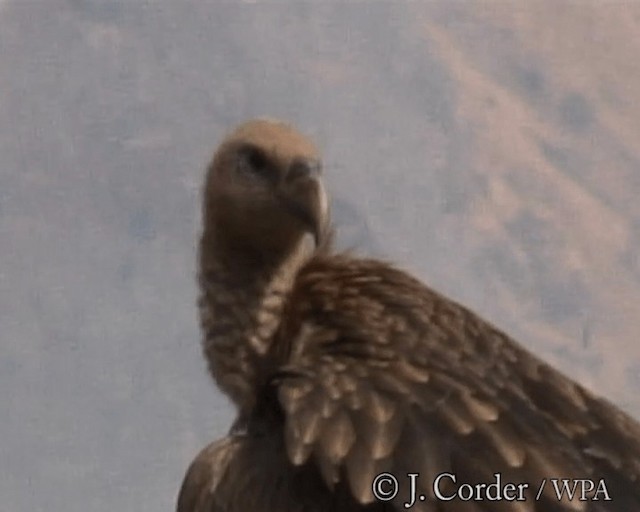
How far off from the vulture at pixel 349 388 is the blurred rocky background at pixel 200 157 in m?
2.91

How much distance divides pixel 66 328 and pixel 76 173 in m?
0.58

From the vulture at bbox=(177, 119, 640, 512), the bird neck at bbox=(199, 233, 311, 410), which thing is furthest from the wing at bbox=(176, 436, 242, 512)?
the bird neck at bbox=(199, 233, 311, 410)

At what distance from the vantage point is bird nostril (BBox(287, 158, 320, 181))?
1.58 meters

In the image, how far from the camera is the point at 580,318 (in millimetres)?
5039

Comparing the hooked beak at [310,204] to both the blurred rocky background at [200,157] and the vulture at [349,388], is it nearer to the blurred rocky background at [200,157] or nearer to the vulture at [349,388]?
the vulture at [349,388]

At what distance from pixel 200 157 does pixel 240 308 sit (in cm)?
307

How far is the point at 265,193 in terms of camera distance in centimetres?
162

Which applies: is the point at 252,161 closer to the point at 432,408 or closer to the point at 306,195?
A: the point at 306,195

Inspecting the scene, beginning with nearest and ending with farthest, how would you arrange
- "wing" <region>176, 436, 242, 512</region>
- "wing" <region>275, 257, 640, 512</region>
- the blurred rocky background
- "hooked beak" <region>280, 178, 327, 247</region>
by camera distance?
"wing" <region>275, 257, 640, 512</region> < "wing" <region>176, 436, 242, 512</region> < "hooked beak" <region>280, 178, 327, 247</region> < the blurred rocky background

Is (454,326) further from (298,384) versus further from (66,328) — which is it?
(66,328)

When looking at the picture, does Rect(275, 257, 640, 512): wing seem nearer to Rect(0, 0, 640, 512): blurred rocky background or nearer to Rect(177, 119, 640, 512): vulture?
Rect(177, 119, 640, 512): vulture

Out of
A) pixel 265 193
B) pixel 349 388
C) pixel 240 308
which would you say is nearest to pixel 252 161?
pixel 265 193

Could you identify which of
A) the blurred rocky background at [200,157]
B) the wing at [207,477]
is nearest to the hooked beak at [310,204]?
the wing at [207,477]

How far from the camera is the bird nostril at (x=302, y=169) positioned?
1580 millimetres
